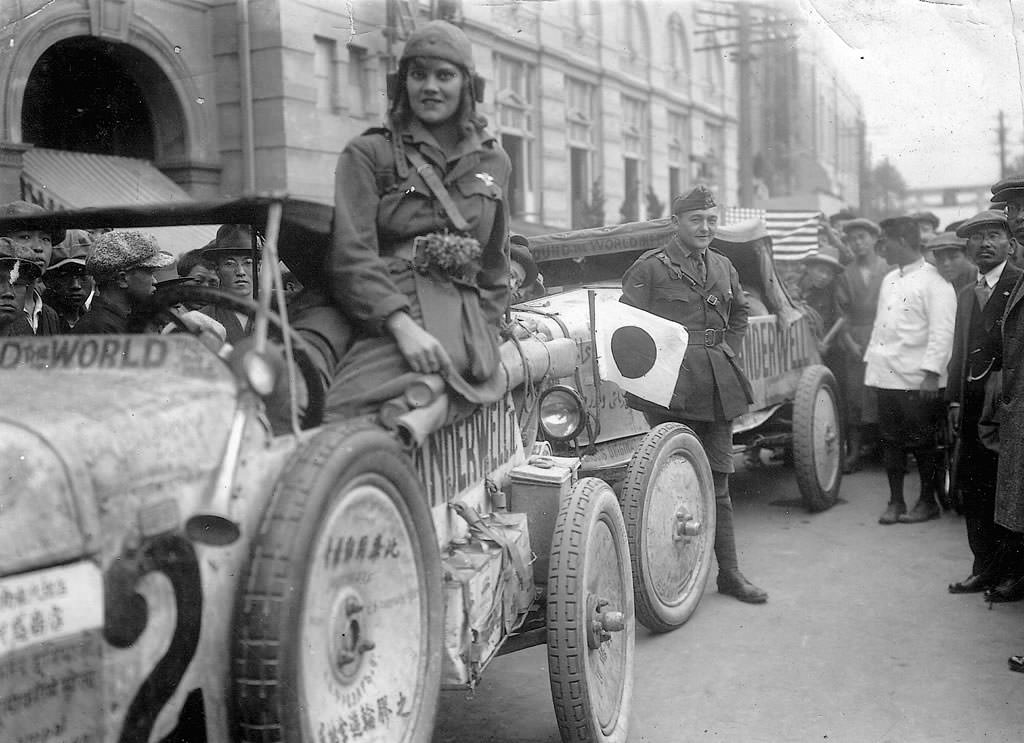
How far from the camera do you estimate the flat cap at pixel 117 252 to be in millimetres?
4371

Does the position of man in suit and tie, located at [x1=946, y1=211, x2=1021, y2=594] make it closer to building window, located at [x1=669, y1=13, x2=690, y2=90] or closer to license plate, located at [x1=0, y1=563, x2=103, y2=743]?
license plate, located at [x1=0, y1=563, x2=103, y2=743]

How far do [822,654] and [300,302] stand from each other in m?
2.92

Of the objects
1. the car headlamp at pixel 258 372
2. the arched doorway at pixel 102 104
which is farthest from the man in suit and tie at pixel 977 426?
the arched doorway at pixel 102 104

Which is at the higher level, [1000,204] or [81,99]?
[81,99]

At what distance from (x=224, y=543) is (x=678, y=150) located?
85.1 feet

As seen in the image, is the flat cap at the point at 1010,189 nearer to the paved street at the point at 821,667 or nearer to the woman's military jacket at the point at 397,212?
the paved street at the point at 821,667

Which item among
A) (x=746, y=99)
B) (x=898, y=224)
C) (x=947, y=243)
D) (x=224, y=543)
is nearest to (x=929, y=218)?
(x=898, y=224)

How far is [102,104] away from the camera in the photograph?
12.7 meters

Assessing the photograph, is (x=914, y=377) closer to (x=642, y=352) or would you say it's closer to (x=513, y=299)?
(x=642, y=352)

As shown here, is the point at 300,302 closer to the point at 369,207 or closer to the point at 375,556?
the point at 369,207

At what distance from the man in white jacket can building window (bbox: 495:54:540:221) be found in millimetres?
12583

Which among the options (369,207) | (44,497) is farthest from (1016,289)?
(44,497)

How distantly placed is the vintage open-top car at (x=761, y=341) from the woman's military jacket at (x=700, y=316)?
18.0 inches

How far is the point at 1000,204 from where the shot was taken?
197 inches
